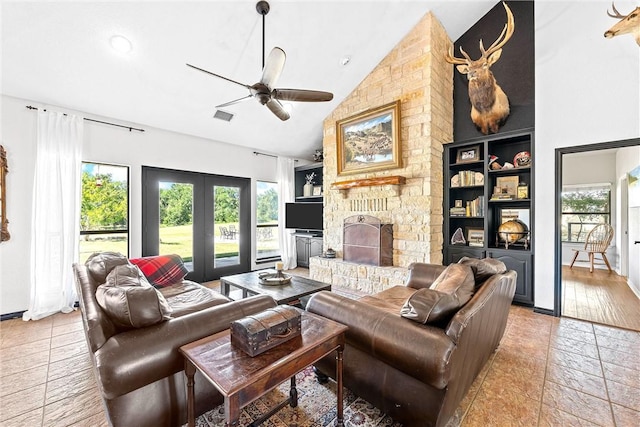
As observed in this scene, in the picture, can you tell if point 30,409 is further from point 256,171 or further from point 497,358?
point 256,171

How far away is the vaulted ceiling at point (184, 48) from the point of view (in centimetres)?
274

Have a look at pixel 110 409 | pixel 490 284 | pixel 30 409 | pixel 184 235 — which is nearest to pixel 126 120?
pixel 184 235

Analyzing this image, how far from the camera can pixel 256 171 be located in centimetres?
578

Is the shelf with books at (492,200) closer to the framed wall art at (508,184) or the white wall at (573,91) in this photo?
the framed wall art at (508,184)

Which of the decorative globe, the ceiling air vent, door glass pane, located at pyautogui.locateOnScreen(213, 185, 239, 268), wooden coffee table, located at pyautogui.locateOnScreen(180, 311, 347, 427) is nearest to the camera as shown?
wooden coffee table, located at pyautogui.locateOnScreen(180, 311, 347, 427)

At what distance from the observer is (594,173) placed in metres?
5.12

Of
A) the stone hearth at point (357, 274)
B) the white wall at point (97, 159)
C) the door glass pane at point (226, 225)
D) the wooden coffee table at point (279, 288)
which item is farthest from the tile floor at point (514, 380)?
the door glass pane at point (226, 225)

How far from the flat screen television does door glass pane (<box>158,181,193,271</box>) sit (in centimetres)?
197

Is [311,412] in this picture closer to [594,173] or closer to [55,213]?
[55,213]

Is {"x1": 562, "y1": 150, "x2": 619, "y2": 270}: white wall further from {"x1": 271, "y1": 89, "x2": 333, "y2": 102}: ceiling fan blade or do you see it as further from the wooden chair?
{"x1": 271, "y1": 89, "x2": 333, "y2": 102}: ceiling fan blade

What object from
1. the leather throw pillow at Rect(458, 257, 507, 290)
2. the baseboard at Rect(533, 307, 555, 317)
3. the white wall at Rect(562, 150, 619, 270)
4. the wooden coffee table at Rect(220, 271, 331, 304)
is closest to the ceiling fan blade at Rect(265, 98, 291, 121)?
the wooden coffee table at Rect(220, 271, 331, 304)

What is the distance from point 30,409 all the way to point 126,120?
369 centimetres

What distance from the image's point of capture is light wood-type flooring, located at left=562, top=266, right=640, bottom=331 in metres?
3.16

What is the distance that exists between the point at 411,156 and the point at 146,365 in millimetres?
3870
